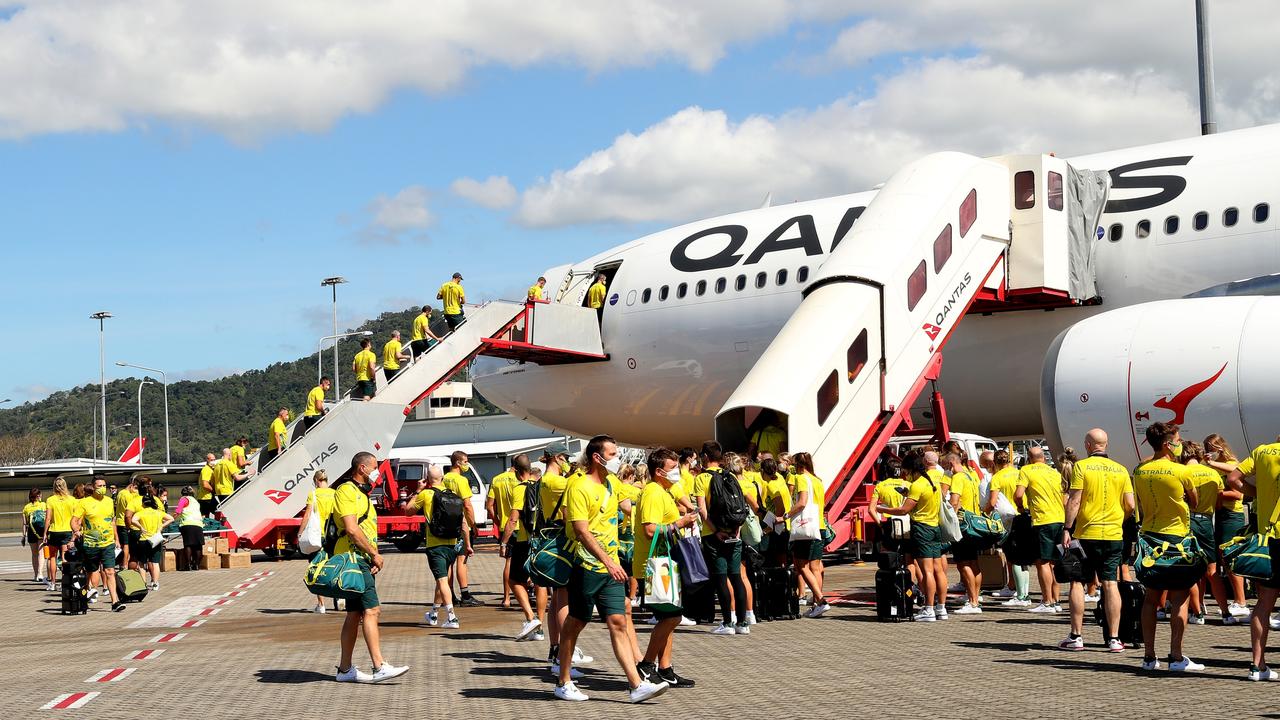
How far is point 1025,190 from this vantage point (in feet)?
60.8

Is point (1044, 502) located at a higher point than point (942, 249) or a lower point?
lower

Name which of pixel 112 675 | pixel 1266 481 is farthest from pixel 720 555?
pixel 112 675

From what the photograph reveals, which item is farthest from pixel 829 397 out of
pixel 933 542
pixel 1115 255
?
pixel 1115 255

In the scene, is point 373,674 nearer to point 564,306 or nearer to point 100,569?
point 100,569

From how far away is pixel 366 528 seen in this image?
10.4 metres

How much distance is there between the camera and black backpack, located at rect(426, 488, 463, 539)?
13.4 m

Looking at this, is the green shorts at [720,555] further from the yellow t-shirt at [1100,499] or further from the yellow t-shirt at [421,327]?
the yellow t-shirt at [421,327]

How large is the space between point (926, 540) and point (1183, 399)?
3776mm

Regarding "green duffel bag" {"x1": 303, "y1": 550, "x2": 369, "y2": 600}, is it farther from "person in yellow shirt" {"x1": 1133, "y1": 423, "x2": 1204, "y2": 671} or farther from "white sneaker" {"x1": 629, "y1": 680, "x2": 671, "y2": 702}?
"person in yellow shirt" {"x1": 1133, "y1": 423, "x2": 1204, "y2": 671}

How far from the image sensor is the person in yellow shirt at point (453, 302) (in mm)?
24328

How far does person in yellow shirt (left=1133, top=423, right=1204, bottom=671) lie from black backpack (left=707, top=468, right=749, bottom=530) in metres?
3.54

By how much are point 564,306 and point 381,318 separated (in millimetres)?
159352

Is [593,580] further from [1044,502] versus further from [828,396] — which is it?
[828,396]

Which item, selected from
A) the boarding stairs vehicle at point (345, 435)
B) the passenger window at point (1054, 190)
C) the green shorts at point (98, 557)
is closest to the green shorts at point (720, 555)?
the passenger window at point (1054, 190)
